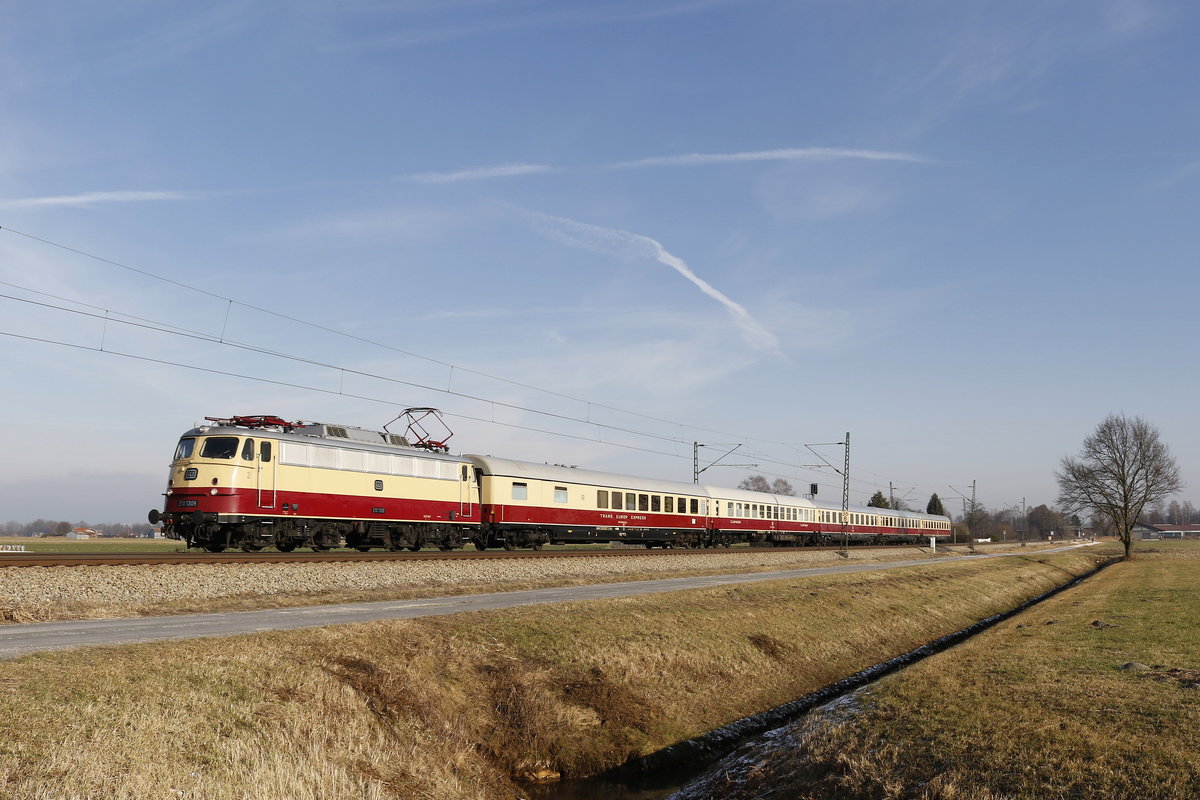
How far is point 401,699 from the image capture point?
12.9 metres

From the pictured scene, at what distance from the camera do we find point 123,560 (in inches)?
903

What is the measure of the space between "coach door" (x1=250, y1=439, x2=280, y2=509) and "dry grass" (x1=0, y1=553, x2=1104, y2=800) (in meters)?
13.3

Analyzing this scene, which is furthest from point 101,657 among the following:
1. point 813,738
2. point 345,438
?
point 345,438

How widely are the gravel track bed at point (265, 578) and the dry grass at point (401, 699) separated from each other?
6996 mm

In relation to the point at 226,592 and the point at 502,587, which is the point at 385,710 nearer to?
the point at 226,592

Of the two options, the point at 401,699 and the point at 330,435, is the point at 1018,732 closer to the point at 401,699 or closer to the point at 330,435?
the point at 401,699

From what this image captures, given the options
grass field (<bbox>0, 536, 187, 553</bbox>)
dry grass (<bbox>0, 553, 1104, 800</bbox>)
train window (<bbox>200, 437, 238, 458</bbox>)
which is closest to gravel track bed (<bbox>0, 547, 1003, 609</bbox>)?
train window (<bbox>200, 437, 238, 458</bbox>)

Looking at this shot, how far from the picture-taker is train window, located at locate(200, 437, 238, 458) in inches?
1062

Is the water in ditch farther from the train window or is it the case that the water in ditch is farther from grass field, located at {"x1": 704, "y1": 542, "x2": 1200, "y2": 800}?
the train window

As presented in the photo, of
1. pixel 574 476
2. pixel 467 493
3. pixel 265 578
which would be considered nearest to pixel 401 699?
pixel 265 578

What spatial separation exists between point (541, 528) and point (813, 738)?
1190 inches

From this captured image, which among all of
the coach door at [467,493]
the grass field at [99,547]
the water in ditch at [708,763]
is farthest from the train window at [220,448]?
the water in ditch at [708,763]

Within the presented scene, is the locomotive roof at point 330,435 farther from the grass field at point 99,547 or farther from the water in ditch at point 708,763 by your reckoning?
the water in ditch at point 708,763

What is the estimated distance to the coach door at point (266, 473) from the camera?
1095 inches
